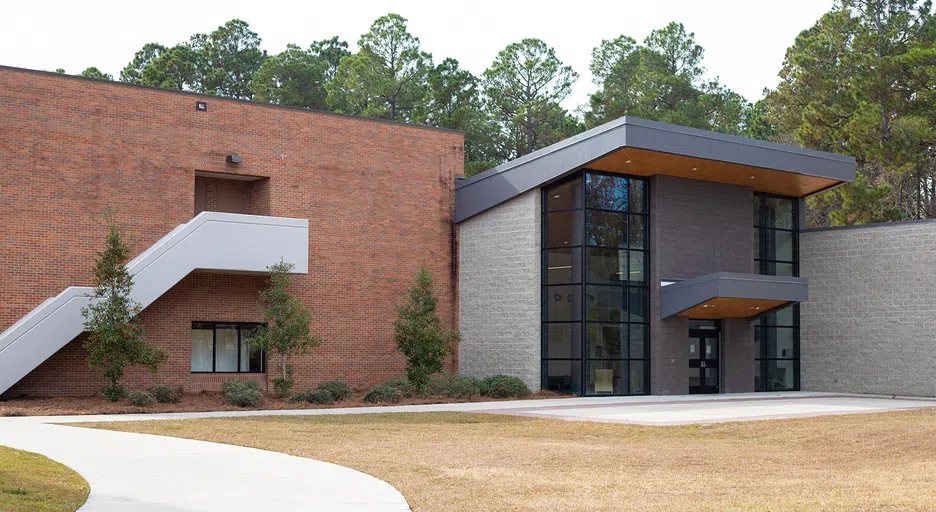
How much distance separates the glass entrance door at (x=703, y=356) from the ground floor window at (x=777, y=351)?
2182mm

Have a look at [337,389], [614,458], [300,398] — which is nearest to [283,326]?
[300,398]

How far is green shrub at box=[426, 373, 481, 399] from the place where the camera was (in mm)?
29328

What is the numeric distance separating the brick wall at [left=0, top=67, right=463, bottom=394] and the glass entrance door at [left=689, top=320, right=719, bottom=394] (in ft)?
25.5

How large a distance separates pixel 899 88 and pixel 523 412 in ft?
93.8

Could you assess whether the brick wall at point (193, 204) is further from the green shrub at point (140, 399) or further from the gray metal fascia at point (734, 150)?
the gray metal fascia at point (734, 150)

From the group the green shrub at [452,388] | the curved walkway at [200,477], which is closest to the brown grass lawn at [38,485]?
the curved walkway at [200,477]

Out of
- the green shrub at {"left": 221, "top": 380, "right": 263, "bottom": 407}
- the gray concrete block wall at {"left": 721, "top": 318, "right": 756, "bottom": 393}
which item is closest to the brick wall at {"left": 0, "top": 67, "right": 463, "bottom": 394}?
the green shrub at {"left": 221, "top": 380, "right": 263, "bottom": 407}

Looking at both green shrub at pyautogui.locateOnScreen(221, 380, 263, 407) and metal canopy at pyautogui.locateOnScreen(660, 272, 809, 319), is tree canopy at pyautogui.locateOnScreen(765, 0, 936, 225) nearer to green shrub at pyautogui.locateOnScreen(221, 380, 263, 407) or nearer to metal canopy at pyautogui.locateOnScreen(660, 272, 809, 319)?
metal canopy at pyautogui.locateOnScreen(660, 272, 809, 319)

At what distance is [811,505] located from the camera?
10391mm

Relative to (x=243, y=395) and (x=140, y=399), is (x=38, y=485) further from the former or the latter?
(x=243, y=395)

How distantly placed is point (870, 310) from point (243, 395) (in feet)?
68.6

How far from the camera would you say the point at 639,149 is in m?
29.3

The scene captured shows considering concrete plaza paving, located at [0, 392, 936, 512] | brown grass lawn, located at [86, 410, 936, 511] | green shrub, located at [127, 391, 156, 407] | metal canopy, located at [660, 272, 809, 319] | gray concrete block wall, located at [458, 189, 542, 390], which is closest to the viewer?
concrete plaza paving, located at [0, 392, 936, 512]

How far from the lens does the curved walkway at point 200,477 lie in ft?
33.4
